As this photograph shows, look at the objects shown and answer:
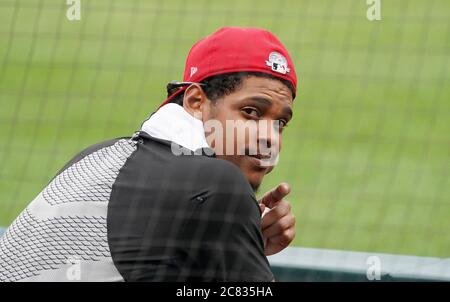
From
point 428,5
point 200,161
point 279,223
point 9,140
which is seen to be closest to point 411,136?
point 428,5

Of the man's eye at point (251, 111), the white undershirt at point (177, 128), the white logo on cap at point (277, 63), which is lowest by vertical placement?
the white undershirt at point (177, 128)

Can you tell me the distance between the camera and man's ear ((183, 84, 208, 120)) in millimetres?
2943

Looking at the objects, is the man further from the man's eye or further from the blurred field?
the blurred field

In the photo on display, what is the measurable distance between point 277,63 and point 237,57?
0.12 meters

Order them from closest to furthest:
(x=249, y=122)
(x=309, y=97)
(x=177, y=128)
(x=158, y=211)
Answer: (x=158, y=211) < (x=177, y=128) < (x=249, y=122) < (x=309, y=97)

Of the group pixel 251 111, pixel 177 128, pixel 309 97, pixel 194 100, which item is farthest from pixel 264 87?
pixel 309 97

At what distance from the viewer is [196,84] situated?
2984 millimetres

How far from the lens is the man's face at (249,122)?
2.88m

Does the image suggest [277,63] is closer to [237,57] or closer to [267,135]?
[237,57]

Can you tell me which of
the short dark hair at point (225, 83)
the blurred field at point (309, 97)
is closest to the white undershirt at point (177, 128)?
the short dark hair at point (225, 83)

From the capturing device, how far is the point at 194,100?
2.97 metres

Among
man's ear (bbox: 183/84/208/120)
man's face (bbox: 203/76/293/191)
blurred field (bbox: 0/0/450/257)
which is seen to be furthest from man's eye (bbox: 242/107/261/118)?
blurred field (bbox: 0/0/450/257)

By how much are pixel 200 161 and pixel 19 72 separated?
5859 millimetres

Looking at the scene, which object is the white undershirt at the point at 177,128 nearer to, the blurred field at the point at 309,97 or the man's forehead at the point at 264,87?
the man's forehead at the point at 264,87
